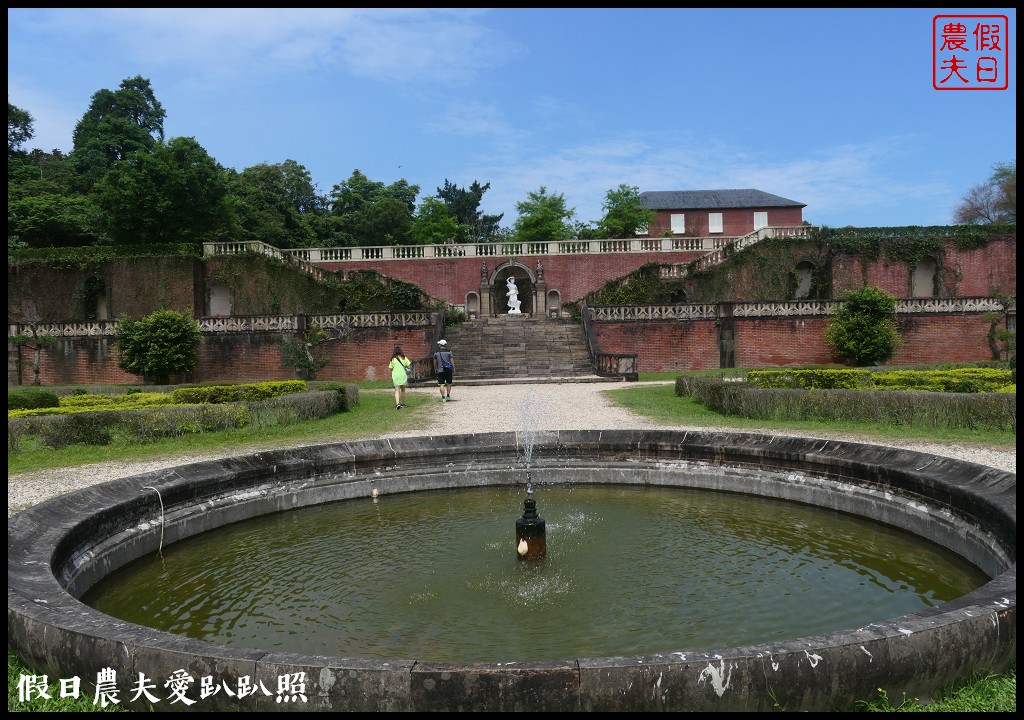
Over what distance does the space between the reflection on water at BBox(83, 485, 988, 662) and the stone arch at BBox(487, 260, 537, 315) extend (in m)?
31.2

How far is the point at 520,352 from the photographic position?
83.6 ft

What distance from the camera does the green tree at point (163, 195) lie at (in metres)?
38.0

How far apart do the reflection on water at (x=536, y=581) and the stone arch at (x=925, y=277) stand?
3342 centimetres

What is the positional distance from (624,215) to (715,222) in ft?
24.6

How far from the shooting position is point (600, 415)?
13.8 metres

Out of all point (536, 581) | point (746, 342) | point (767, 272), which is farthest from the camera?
point (767, 272)

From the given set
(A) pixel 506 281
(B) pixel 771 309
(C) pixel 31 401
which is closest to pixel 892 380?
(B) pixel 771 309

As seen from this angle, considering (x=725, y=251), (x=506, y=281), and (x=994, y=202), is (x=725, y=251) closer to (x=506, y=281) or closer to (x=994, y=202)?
(x=506, y=281)

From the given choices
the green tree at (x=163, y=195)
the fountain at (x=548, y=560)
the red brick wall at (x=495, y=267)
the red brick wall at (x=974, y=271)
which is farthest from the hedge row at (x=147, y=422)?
the red brick wall at (x=974, y=271)

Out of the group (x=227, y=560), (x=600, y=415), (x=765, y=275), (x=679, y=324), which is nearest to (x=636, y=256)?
(x=765, y=275)

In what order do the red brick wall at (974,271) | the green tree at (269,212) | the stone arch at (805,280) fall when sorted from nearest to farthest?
the stone arch at (805,280)
the red brick wall at (974,271)
the green tree at (269,212)

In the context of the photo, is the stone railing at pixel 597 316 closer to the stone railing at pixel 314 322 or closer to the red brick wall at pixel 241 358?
the stone railing at pixel 314 322

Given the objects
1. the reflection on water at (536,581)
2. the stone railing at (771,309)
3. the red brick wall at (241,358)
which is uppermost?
the stone railing at (771,309)

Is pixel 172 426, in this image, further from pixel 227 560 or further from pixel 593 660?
pixel 593 660
